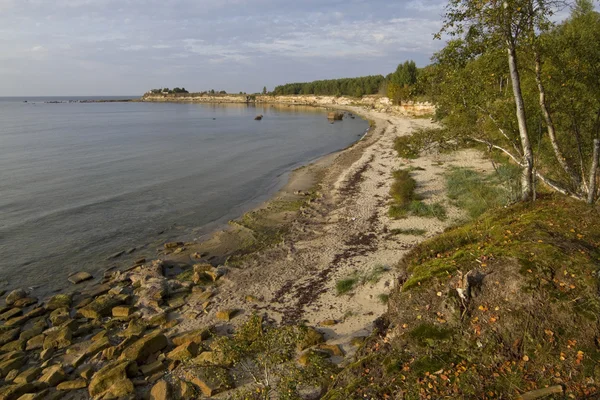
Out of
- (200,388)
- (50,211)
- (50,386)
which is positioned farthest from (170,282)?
(50,211)

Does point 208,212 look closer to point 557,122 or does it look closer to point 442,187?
point 442,187

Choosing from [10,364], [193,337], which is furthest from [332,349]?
[10,364]

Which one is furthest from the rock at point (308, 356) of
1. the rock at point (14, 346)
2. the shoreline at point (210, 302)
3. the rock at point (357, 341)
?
the rock at point (14, 346)

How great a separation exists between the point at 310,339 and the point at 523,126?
10399mm

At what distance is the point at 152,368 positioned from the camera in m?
10.5

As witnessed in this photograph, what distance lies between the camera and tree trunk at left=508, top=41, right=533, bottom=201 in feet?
41.0

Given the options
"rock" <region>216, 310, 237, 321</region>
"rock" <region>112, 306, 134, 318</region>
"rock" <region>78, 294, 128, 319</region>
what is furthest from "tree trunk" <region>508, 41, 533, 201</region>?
"rock" <region>78, 294, 128, 319</region>

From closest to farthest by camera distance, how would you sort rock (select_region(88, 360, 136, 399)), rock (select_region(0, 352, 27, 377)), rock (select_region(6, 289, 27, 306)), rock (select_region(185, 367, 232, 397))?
1. rock (select_region(185, 367, 232, 397))
2. rock (select_region(88, 360, 136, 399))
3. rock (select_region(0, 352, 27, 377))
4. rock (select_region(6, 289, 27, 306))

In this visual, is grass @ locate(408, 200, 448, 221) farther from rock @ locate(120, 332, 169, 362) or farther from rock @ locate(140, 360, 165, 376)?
rock @ locate(140, 360, 165, 376)

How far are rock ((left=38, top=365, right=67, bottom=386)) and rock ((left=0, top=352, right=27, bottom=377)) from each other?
149 cm

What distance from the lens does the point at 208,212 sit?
2694 centimetres

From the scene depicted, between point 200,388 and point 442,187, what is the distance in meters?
22.4

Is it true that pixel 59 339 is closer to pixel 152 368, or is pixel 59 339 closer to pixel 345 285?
pixel 152 368

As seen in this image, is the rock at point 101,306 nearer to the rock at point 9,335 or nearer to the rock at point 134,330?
the rock at point 134,330
